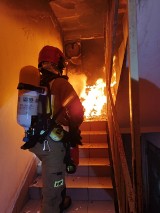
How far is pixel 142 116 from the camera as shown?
448cm

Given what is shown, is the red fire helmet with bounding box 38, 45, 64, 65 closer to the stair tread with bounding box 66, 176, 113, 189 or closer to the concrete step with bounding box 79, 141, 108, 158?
the stair tread with bounding box 66, 176, 113, 189

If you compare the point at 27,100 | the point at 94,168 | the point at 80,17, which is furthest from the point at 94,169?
the point at 80,17

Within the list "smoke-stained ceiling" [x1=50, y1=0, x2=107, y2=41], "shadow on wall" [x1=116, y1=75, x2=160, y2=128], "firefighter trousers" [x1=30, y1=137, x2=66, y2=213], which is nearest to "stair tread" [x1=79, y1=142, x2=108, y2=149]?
"shadow on wall" [x1=116, y1=75, x2=160, y2=128]

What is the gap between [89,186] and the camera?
130 inches

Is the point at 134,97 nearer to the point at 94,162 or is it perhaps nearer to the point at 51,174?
the point at 51,174

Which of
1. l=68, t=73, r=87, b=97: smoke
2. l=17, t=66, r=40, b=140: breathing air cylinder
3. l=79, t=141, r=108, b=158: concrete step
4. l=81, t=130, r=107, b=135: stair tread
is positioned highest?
l=68, t=73, r=87, b=97: smoke

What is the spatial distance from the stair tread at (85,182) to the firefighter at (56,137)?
100 cm

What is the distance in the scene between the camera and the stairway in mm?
3090

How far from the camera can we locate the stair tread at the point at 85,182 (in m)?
3.32

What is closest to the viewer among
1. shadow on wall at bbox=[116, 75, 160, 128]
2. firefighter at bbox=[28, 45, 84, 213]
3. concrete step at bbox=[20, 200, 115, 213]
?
firefighter at bbox=[28, 45, 84, 213]

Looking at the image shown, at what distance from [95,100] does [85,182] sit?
134 inches

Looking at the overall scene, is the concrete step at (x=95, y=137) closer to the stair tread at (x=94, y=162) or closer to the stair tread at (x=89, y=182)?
the stair tread at (x=94, y=162)

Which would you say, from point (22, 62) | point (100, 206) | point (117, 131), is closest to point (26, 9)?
point (22, 62)

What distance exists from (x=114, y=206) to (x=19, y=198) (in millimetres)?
1337
